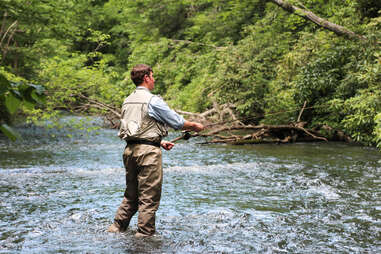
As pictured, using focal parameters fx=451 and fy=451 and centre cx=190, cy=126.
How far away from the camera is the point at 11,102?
170cm

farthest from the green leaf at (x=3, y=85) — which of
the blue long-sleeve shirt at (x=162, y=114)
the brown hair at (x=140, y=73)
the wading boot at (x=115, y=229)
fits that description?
the wading boot at (x=115, y=229)

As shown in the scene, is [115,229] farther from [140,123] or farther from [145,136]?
[140,123]

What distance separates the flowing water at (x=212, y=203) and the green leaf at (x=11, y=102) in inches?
104

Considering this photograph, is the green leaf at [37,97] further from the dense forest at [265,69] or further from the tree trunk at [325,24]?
the tree trunk at [325,24]

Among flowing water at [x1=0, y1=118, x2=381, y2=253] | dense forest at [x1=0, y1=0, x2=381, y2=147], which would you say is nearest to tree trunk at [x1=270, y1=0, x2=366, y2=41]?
dense forest at [x1=0, y1=0, x2=381, y2=147]

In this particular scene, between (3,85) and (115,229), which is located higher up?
(3,85)

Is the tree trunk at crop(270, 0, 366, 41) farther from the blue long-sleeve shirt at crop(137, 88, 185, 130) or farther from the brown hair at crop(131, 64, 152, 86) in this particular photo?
the blue long-sleeve shirt at crop(137, 88, 185, 130)

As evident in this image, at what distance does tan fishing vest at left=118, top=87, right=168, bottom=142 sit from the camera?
4.32 metres

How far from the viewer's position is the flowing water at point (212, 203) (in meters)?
4.32

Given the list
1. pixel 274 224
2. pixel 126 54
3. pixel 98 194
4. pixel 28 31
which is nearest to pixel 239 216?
pixel 274 224

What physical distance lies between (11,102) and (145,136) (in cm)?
266

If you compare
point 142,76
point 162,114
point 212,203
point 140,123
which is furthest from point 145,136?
point 212,203

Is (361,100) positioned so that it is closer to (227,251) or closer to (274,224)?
(274,224)

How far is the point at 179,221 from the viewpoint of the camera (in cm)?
518
